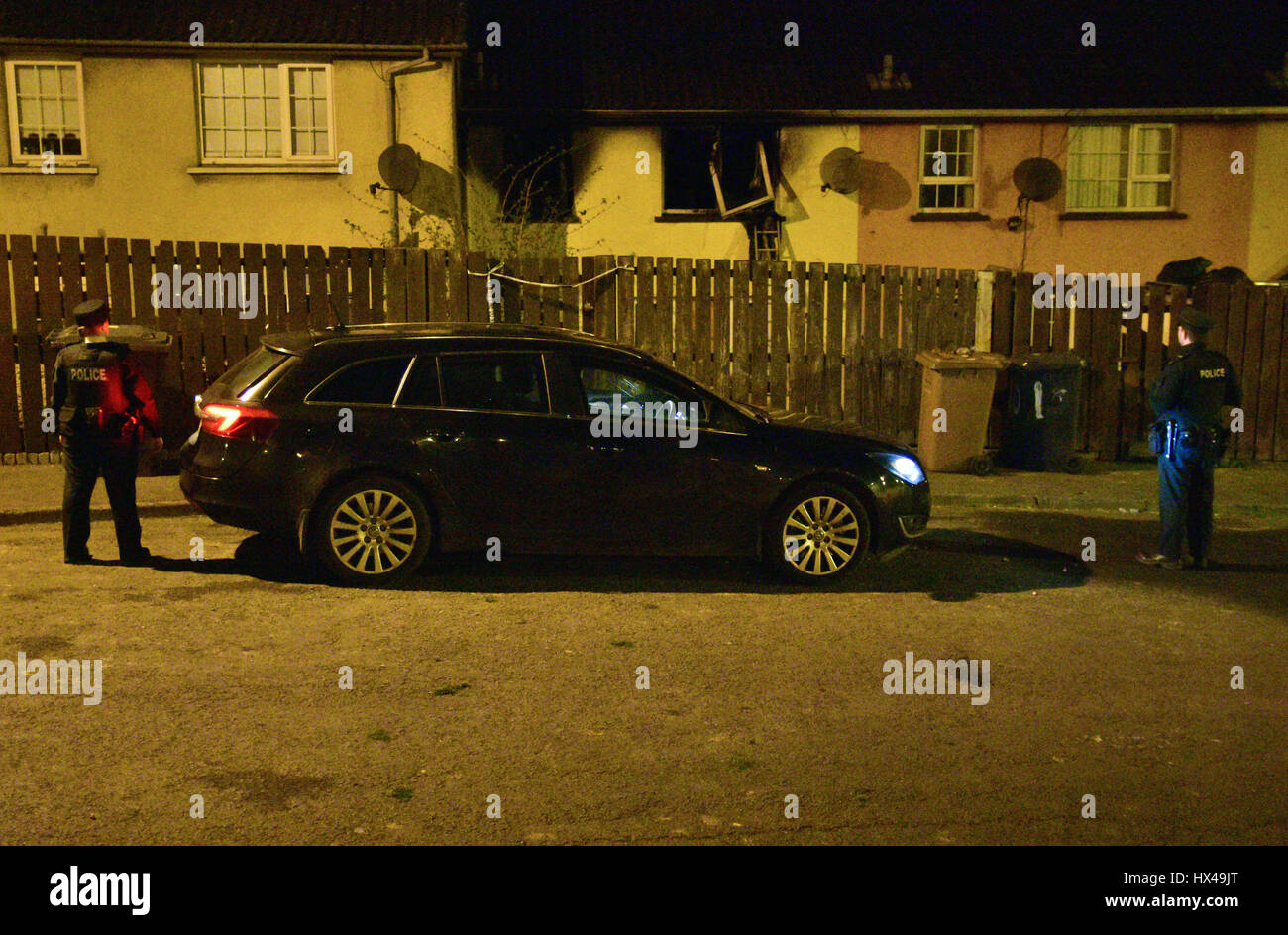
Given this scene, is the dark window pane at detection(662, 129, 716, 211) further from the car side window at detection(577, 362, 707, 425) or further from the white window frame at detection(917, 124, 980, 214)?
the car side window at detection(577, 362, 707, 425)

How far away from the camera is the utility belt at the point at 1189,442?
8.59m

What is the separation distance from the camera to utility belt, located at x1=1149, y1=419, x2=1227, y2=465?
338 inches

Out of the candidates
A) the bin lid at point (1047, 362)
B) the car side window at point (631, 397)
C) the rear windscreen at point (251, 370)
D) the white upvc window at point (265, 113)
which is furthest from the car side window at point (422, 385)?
the white upvc window at point (265, 113)

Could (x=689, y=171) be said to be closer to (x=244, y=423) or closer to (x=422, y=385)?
(x=422, y=385)

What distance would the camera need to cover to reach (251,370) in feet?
26.6

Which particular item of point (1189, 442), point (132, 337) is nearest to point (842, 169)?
point (132, 337)

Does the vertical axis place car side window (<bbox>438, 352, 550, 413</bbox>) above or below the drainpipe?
below

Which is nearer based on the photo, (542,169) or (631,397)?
(631,397)

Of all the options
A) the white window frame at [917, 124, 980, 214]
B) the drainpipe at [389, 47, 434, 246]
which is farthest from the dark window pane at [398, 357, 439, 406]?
the white window frame at [917, 124, 980, 214]

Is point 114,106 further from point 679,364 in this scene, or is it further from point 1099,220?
point 1099,220

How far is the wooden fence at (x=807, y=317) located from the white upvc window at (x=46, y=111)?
8.94m

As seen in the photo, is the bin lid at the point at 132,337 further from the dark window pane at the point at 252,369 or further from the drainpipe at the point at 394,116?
the drainpipe at the point at 394,116

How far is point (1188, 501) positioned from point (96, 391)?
6824 millimetres

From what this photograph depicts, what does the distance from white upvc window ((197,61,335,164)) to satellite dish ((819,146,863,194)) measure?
8.00 m
